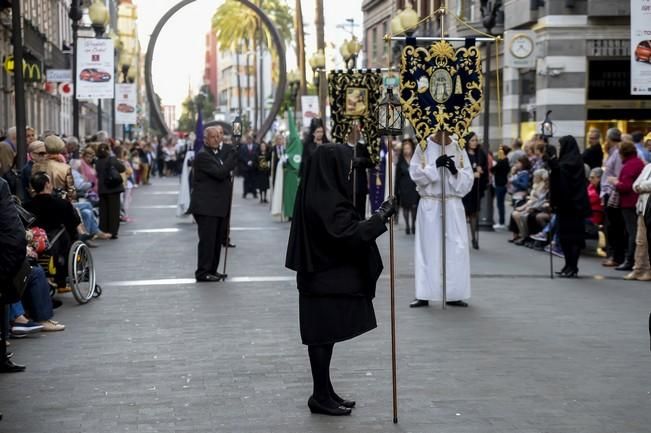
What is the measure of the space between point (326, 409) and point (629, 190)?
940 cm

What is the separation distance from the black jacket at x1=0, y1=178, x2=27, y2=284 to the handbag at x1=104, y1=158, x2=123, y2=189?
1342 cm

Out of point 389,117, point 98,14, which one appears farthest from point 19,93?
point 98,14

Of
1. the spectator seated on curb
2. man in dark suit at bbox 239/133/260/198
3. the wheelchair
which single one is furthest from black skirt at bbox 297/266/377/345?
man in dark suit at bbox 239/133/260/198

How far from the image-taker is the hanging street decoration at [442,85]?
12883 millimetres

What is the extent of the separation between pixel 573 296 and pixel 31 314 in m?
6.13

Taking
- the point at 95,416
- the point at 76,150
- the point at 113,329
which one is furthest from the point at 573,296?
the point at 76,150

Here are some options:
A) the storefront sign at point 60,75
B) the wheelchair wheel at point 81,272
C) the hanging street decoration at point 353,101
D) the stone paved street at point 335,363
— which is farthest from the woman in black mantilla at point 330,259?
the storefront sign at point 60,75

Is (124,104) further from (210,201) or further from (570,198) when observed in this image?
(570,198)

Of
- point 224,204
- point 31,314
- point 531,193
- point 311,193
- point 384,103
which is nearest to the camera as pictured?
point 311,193

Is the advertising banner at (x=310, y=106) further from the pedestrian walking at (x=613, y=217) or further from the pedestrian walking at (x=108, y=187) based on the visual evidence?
the pedestrian walking at (x=613, y=217)

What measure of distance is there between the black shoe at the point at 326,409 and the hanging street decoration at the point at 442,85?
19.2 feet

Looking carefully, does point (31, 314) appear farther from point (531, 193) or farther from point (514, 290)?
point (531, 193)

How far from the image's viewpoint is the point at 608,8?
28688 millimetres

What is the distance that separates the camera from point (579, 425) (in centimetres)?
711
